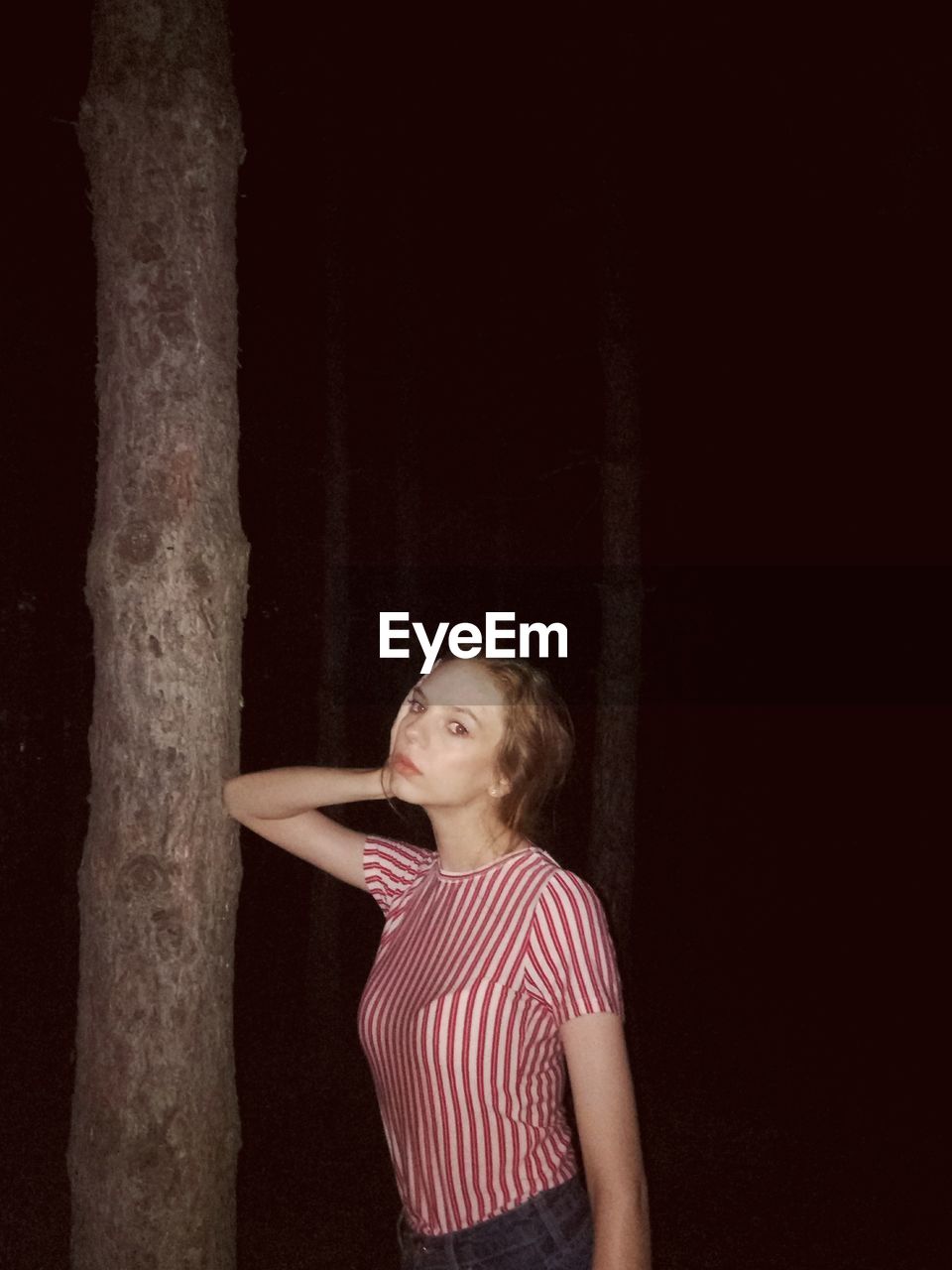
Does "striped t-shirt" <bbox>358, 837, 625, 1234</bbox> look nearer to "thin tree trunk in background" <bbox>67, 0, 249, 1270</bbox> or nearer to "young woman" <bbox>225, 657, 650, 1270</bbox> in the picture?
"young woman" <bbox>225, 657, 650, 1270</bbox>

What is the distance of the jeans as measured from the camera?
7.19ft

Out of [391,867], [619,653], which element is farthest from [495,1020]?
[619,653]

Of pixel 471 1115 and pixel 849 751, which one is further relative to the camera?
pixel 849 751

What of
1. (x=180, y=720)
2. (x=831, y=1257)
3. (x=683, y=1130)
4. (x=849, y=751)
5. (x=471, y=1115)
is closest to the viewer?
(x=471, y=1115)

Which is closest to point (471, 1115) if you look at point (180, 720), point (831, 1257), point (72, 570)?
point (180, 720)

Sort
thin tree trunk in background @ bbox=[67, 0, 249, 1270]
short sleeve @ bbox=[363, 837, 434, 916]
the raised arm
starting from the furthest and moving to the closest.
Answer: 1. short sleeve @ bbox=[363, 837, 434, 916]
2. the raised arm
3. thin tree trunk in background @ bbox=[67, 0, 249, 1270]

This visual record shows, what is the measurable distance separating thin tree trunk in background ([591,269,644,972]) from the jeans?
6.63 m

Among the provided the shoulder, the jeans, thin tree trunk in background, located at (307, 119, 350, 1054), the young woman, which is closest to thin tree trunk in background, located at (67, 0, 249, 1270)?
the young woman

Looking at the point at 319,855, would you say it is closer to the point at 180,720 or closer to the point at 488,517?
the point at 180,720

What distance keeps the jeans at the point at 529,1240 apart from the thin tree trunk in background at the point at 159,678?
0.69 metres

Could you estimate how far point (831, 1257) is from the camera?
19.4ft

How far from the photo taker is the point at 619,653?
898cm

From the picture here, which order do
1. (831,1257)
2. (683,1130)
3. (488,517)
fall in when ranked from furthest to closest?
1. (488,517)
2. (683,1130)
3. (831,1257)

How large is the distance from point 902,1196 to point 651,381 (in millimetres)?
8579
